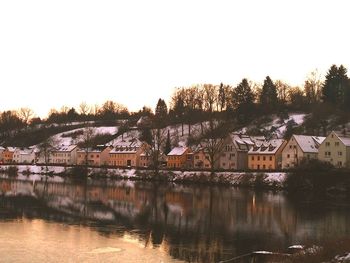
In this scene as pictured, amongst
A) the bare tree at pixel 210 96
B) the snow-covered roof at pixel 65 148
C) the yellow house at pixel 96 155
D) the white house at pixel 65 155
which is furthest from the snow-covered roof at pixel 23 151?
the bare tree at pixel 210 96

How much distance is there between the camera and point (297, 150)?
79.9 m

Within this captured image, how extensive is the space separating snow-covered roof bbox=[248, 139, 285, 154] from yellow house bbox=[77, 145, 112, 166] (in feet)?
151

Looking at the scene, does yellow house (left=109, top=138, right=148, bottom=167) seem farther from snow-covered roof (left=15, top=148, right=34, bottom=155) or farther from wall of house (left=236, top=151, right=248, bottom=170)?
snow-covered roof (left=15, top=148, right=34, bottom=155)

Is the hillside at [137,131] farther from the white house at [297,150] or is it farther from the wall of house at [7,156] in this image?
the white house at [297,150]

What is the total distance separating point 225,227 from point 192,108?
108664 millimetres

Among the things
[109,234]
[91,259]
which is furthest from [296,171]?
[91,259]

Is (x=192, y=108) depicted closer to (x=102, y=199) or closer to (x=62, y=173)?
(x=62, y=173)

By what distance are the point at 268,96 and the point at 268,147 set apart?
140 ft

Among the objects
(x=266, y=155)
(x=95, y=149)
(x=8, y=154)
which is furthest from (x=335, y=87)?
(x=8, y=154)

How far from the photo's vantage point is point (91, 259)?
2162 centimetres

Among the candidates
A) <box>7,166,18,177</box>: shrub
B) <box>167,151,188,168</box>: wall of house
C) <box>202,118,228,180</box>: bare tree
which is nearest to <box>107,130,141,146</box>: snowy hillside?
<box>7,166,18,177</box>: shrub

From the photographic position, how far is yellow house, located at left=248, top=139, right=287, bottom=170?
83938mm

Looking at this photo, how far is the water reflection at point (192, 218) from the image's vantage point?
26.3 m

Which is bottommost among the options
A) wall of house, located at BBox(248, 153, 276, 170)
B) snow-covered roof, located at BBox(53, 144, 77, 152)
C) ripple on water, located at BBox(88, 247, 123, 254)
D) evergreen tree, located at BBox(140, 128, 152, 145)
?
ripple on water, located at BBox(88, 247, 123, 254)
